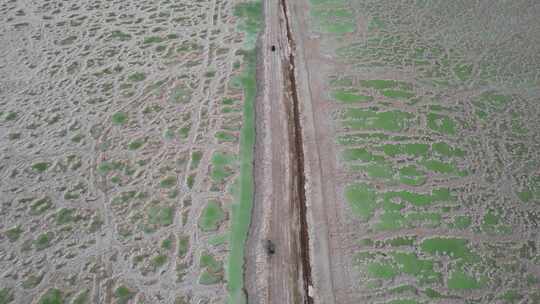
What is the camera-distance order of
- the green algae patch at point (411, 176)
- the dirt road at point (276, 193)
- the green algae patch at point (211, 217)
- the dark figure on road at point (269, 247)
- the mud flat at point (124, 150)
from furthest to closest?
the green algae patch at point (411, 176), the green algae patch at point (211, 217), the dark figure on road at point (269, 247), the mud flat at point (124, 150), the dirt road at point (276, 193)

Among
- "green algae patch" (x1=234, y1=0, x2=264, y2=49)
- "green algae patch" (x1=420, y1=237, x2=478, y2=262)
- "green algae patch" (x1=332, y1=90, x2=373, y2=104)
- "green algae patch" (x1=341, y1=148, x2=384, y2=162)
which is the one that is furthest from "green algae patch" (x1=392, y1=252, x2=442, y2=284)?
"green algae patch" (x1=234, y1=0, x2=264, y2=49)

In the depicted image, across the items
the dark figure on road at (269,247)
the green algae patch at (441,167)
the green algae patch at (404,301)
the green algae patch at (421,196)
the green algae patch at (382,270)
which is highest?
the green algae patch at (441,167)

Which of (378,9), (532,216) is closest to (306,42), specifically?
(378,9)

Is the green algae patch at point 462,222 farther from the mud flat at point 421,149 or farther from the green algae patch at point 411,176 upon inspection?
the green algae patch at point 411,176

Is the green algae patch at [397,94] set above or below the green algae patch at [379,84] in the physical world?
below

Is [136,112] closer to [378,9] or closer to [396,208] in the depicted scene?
[396,208]

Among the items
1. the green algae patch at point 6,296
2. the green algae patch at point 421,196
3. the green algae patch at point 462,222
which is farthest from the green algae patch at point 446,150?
the green algae patch at point 6,296
